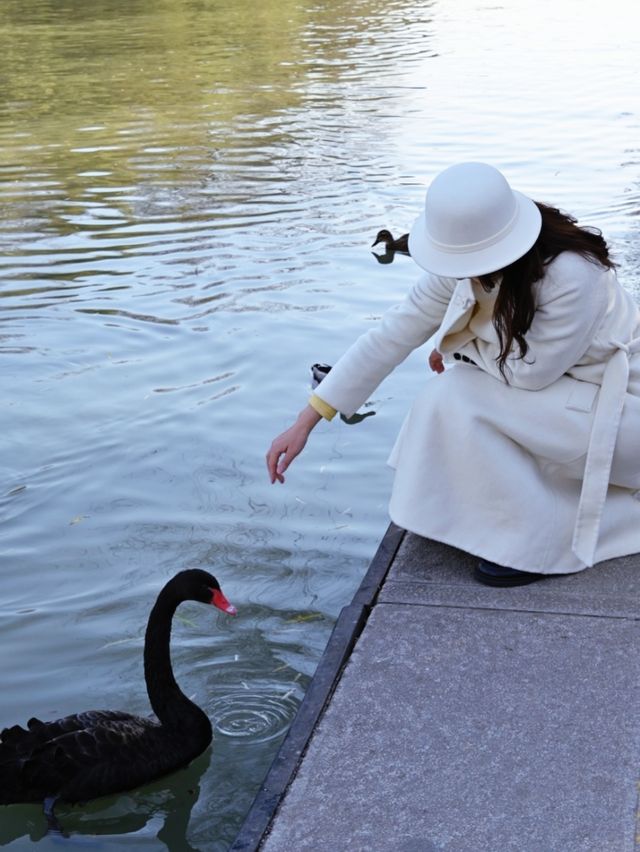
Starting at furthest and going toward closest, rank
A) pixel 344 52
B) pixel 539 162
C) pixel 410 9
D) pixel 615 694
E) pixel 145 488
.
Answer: pixel 410 9 < pixel 344 52 < pixel 539 162 < pixel 145 488 < pixel 615 694

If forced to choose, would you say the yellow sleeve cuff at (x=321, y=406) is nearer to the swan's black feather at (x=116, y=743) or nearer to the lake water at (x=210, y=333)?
the swan's black feather at (x=116, y=743)

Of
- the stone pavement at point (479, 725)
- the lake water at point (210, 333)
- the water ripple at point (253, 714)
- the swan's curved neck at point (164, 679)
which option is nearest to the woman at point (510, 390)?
the stone pavement at point (479, 725)

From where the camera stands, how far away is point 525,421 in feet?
13.3

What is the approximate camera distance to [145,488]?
6332 mm

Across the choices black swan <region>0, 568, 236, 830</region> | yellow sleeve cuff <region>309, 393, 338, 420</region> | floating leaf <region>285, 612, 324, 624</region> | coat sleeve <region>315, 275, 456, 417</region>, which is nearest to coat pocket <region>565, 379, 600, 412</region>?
coat sleeve <region>315, 275, 456, 417</region>

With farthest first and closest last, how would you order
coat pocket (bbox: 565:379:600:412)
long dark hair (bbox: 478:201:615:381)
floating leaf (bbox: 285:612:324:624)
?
floating leaf (bbox: 285:612:324:624) < coat pocket (bbox: 565:379:600:412) < long dark hair (bbox: 478:201:615:381)

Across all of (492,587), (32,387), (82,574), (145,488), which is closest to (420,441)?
(492,587)

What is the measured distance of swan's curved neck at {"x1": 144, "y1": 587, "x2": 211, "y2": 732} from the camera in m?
4.21

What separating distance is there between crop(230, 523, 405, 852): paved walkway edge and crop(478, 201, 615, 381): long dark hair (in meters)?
0.86

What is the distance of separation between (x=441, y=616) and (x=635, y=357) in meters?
0.99

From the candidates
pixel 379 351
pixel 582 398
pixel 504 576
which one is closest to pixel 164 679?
pixel 504 576

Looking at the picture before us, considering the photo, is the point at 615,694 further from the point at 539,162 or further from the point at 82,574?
the point at 539,162

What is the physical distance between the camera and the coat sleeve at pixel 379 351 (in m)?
4.24

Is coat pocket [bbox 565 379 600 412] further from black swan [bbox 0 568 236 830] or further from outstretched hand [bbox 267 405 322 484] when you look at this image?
black swan [bbox 0 568 236 830]
